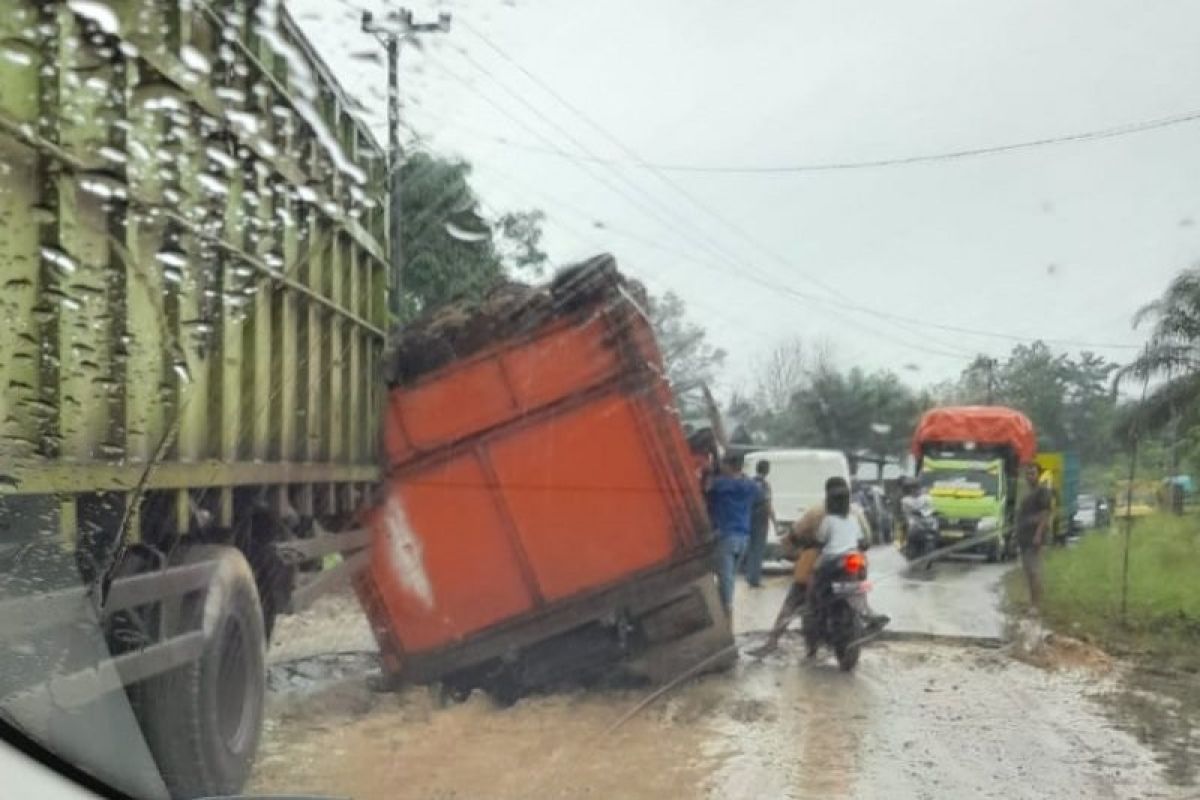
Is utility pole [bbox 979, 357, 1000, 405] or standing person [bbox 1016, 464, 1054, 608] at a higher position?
utility pole [bbox 979, 357, 1000, 405]

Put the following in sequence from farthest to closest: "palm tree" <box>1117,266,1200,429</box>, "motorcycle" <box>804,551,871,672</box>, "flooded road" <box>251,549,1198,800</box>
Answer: "motorcycle" <box>804,551,871,672</box> < "flooded road" <box>251,549,1198,800</box> < "palm tree" <box>1117,266,1200,429</box>

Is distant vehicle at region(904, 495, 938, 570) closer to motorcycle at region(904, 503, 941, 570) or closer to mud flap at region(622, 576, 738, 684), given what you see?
motorcycle at region(904, 503, 941, 570)

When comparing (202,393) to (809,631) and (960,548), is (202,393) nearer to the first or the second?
(809,631)

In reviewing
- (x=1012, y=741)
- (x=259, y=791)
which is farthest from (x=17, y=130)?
(x=1012, y=741)

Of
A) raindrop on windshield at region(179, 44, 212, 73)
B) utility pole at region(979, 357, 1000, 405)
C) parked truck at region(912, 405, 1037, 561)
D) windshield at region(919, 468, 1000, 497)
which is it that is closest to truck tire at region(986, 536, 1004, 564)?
parked truck at region(912, 405, 1037, 561)

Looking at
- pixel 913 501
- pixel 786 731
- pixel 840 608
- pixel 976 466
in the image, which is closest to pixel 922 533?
pixel 913 501

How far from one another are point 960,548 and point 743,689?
68cm

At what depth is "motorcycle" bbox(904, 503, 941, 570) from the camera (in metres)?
3.59

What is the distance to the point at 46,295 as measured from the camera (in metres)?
3.32

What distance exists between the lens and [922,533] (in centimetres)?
376

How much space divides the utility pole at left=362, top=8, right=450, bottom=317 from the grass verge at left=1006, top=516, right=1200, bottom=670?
5.32 ft

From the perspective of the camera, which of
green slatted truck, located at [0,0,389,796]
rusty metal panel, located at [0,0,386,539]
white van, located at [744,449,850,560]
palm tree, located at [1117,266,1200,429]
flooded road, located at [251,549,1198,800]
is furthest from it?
white van, located at [744,449,850,560]

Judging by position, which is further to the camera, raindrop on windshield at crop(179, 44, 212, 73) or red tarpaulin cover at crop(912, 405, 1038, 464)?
raindrop on windshield at crop(179, 44, 212, 73)

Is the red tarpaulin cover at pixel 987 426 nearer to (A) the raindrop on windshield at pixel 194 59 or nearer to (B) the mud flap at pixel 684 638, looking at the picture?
(B) the mud flap at pixel 684 638
